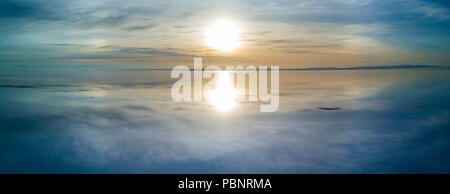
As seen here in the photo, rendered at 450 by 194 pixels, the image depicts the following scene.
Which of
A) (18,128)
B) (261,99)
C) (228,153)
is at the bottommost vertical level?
(228,153)

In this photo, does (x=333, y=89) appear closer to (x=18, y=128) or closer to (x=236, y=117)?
(x=236, y=117)

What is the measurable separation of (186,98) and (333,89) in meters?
5.72

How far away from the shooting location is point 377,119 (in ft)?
27.3

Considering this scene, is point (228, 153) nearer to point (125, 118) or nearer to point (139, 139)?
point (139, 139)

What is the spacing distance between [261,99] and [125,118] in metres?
4.36

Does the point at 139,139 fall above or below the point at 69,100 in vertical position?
below

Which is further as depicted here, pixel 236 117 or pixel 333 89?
pixel 333 89

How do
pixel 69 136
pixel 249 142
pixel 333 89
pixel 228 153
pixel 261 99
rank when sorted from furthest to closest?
pixel 333 89, pixel 261 99, pixel 69 136, pixel 249 142, pixel 228 153

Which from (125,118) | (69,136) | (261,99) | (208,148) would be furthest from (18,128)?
(261,99)

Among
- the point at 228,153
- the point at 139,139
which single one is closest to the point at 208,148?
the point at 228,153

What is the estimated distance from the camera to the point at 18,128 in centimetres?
761

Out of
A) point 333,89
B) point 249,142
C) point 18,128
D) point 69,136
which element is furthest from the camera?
point 333,89

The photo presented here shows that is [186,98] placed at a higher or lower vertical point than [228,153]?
higher

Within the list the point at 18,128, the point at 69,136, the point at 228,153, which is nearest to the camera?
the point at 228,153
